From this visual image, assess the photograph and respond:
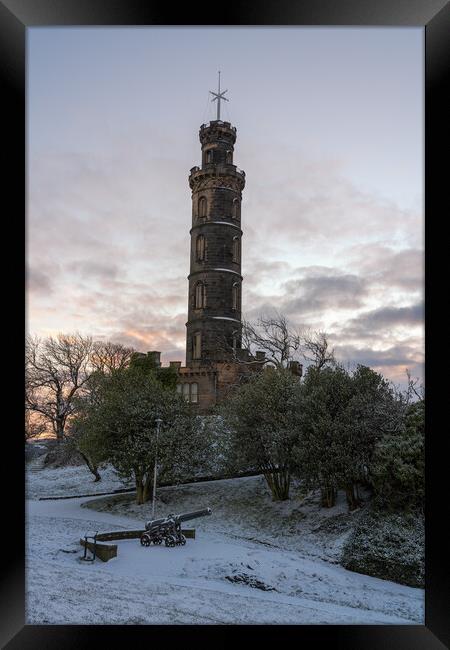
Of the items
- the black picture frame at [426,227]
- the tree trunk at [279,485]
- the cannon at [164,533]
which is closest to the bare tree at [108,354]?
the tree trunk at [279,485]

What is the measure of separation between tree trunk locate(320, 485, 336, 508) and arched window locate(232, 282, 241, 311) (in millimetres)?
19834

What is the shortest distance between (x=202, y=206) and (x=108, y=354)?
11.5 m

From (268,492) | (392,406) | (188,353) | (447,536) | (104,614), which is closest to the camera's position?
(447,536)

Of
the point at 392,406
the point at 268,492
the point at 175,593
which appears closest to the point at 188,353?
the point at 268,492

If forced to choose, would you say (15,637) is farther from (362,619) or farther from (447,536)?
(362,619)

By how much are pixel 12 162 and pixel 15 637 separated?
5.51m

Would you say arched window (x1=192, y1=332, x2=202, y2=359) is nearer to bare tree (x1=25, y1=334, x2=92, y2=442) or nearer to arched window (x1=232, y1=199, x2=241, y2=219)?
bare tree (x1=25, y1=334, x2=92, y2=442)

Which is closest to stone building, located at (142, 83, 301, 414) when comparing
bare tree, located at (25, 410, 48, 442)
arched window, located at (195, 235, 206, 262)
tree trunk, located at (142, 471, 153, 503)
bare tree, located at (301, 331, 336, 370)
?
arched window, located at (195, 235, 206, 262)

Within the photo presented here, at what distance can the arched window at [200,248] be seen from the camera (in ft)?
126

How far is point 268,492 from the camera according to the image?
22.5 metres

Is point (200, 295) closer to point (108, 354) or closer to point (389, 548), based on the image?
point (108, 354)

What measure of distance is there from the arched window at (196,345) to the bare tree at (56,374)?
659 centimetres

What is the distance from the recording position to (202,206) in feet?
128

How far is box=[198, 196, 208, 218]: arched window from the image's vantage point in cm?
3891
